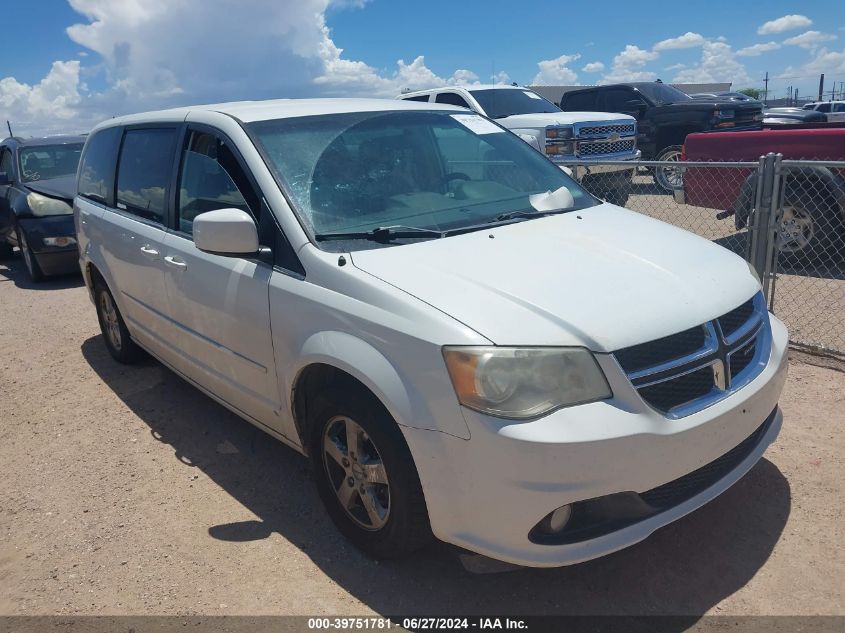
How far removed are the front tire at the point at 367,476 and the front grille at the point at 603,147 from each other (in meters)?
9.14

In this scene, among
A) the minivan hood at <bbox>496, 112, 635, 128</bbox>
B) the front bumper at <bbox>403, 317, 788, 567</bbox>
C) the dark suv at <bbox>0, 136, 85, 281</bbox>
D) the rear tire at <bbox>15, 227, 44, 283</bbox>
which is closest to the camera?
the front bumper at <bbox>403, 317, 788, 567</bbox>

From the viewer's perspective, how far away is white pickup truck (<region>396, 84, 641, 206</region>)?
1088 centimetres

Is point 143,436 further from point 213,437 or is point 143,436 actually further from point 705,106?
point 705,106

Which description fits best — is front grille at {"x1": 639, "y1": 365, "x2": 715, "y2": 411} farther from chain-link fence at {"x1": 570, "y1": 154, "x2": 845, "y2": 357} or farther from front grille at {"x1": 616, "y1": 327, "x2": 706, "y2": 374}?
chain-link fence at {"x1": 570, "y1": 154, "x2": 845, "y2": 357}

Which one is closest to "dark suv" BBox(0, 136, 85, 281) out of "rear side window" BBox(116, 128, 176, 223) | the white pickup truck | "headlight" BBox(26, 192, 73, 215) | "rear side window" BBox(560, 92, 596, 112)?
"headlight" BBox(26, 192, 73, 215)

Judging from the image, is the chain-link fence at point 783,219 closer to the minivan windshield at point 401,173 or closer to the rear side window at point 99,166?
the minivan windshield at point 401,173

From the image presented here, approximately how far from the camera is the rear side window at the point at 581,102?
15352 mm

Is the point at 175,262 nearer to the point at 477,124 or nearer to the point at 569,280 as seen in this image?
the point at 477,124

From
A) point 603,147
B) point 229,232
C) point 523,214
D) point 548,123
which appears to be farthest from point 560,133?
point 229,232

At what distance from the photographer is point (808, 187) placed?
7.00m

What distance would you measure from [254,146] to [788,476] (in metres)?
3.05

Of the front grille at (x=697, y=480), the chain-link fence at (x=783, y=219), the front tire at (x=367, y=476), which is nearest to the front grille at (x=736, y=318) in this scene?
the front grille at (x=697, y=480)

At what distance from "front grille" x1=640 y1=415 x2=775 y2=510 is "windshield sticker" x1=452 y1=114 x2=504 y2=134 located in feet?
7.52

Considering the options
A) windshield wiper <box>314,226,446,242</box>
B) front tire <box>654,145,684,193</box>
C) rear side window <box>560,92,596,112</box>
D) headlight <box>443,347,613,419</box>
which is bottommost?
front tire <box>654,145,684,193</box>
